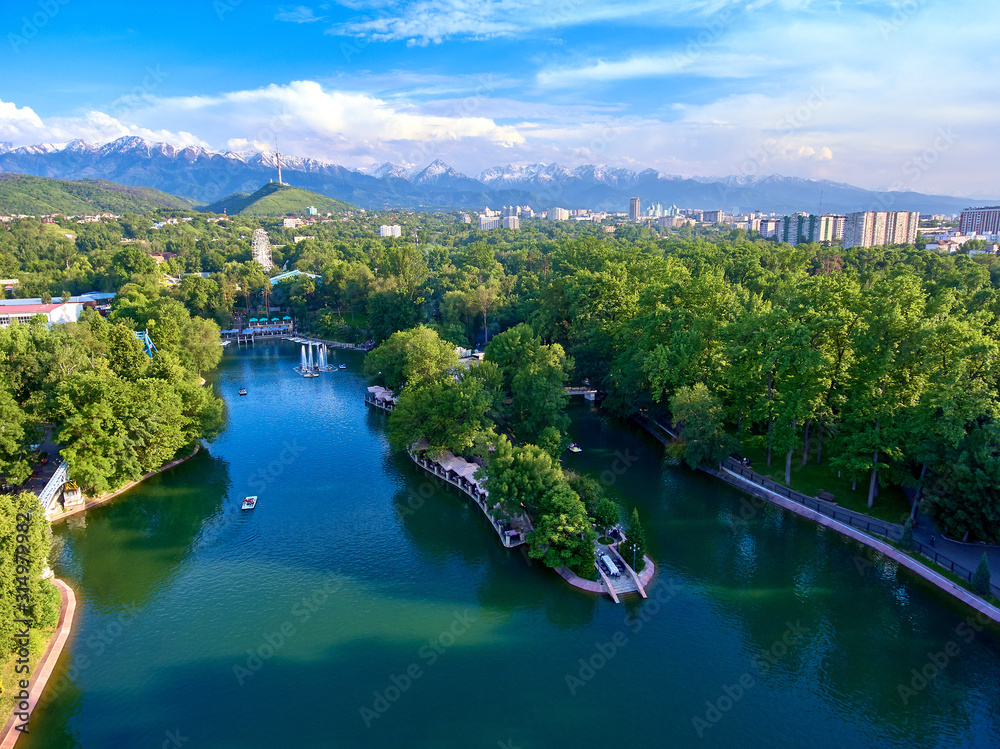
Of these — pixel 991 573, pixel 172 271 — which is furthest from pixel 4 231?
pixel 991 573

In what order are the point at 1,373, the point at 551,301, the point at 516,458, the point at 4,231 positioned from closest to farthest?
the point at 516,458 → the point at 1,373 → the point at 551,301 → the point at 4,231

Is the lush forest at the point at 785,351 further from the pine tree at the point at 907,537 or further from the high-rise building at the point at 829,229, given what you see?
the high-rise building at the point at 829,229

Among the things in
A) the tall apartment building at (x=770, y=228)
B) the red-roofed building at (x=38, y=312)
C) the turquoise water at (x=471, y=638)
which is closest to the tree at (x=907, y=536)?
the turquoise water at (x=471, y=638)

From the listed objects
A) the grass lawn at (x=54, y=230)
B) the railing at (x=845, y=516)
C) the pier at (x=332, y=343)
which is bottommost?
the railing at (x=845, y=516)

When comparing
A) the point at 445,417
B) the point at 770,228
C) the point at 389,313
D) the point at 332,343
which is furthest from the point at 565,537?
the point at 770,228

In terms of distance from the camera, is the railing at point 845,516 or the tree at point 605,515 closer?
the railing at point 845,516

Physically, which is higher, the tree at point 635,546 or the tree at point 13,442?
the tree at point 13,442

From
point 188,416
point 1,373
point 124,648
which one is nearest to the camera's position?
point 124,648

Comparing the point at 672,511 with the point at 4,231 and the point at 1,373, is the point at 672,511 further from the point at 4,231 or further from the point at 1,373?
the point at 4,231
